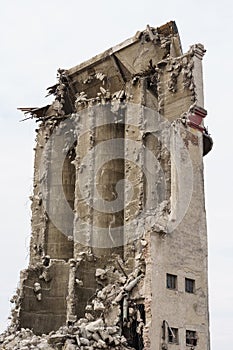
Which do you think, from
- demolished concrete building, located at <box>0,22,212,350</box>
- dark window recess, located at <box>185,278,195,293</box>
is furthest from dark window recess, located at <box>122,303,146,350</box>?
dark window recess, located at <box>185,278,195,293</box>

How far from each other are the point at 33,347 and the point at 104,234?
28.3ft

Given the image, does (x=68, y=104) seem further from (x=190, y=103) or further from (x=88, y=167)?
(x=190, y=103)

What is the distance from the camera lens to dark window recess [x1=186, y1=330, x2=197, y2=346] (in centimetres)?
2161

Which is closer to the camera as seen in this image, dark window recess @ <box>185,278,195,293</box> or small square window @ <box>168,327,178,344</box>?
small square window @ <box>168,327,178,344</box>

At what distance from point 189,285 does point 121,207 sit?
6779mm

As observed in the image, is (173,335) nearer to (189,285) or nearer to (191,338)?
(191,338)

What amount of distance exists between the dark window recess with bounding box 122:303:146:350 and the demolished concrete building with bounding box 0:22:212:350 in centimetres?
4

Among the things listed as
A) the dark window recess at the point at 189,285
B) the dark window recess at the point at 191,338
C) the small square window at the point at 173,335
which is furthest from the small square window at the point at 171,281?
the dark window recess at the point at 191,338

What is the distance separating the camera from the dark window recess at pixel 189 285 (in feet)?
72.7

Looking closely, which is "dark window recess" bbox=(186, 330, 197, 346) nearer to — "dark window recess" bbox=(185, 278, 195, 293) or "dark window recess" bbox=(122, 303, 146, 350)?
"dark window recess" bbox=(185, 278, 195, 293)

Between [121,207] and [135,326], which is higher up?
[121,207]

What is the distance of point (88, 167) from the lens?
2900 cm

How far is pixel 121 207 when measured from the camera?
28.1 m

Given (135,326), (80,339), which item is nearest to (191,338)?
(135,326)
